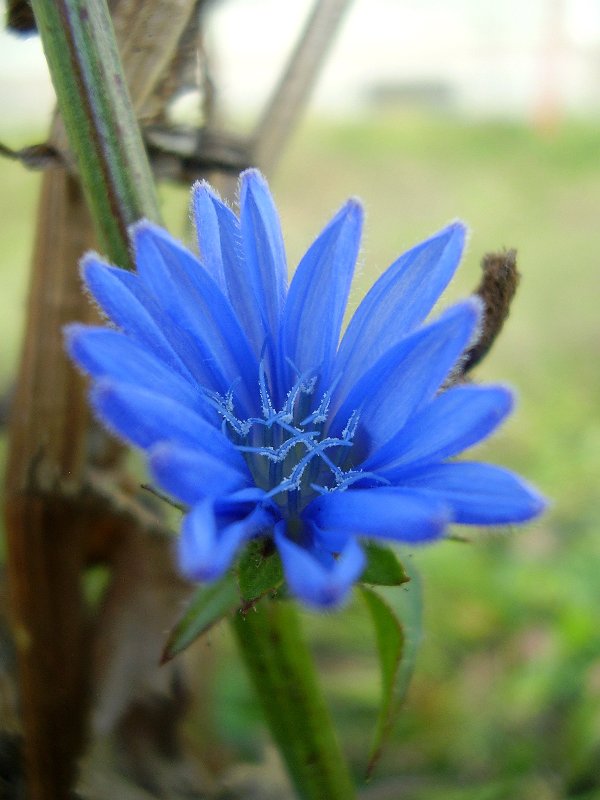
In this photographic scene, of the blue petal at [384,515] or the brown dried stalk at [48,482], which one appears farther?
the brown dried stalk at [48,482]

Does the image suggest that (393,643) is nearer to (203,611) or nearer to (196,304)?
(203,611)

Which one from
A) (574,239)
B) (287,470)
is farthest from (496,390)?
(574,239)

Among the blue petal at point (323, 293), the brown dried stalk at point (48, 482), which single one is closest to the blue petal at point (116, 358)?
the blue petal at point (323, 293)

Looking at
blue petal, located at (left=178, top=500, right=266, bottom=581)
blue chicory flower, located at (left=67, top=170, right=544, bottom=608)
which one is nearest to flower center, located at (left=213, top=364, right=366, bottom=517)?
blue chicory flower, located at (left=67, top=170, right=544, bottom=608)

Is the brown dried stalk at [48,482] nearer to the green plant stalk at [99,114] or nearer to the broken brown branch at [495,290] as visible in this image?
the green plant stalk at [99,114]

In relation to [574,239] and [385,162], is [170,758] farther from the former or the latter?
[385,162]

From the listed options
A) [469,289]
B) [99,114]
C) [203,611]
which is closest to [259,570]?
[203,611]
